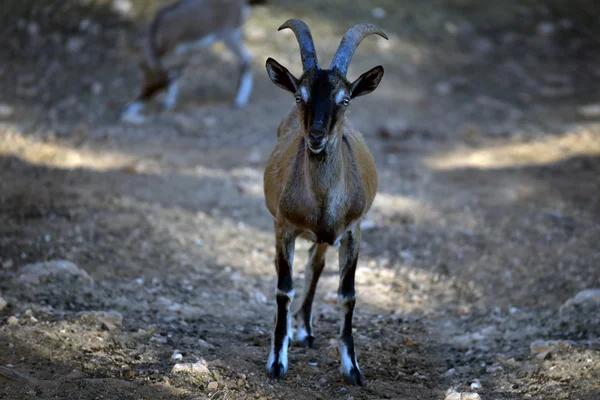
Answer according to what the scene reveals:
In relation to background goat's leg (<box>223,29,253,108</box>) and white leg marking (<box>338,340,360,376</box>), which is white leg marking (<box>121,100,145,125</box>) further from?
white leg marking (<box>338,340,360,376</box>)

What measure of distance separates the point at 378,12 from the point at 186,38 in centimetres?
449

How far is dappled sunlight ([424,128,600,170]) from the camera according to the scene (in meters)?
11.4

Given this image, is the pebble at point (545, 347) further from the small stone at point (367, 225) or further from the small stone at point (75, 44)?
the small stone at point (75, 44)

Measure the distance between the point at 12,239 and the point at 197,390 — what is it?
3.39 m

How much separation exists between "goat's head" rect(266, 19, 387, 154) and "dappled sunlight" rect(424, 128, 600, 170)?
19.7 feet

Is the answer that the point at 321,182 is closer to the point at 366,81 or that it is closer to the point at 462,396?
the point at 366,81

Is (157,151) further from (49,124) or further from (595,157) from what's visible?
(595,157)

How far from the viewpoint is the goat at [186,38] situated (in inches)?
550

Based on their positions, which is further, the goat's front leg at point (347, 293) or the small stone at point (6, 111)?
the small stone at point (6, 111)

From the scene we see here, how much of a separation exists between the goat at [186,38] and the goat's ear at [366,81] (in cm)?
871

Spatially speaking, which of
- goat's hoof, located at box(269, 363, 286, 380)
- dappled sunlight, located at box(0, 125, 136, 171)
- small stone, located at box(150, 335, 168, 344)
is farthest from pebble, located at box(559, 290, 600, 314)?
dappled sunlight, located at box(0, 125, 136, 171)

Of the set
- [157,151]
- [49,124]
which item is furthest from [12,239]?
[49,124]

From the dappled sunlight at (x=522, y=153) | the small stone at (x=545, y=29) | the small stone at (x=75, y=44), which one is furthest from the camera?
the small stone at (x=545, y=29)

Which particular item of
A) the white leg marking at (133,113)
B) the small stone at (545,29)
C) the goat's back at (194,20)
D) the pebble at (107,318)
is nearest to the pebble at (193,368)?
the pebble at (107,318)
